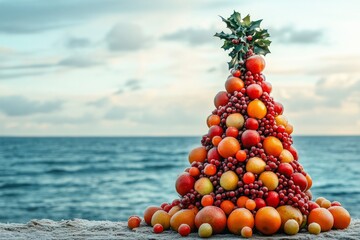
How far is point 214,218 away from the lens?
5711 millimetres

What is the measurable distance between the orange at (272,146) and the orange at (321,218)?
680 millimetres

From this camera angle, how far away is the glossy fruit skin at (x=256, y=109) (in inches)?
236

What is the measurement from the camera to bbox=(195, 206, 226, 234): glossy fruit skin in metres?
5.71

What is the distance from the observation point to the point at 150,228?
638 centimetres

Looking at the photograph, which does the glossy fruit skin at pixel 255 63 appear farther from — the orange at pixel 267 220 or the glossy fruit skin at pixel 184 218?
the glossy fruit skin at pixel 184 218

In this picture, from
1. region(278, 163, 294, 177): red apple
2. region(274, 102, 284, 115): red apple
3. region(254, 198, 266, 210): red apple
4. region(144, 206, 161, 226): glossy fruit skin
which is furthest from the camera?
region(144, 206, 161, 226): glossy fruit skin

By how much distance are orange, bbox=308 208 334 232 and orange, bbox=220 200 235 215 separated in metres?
0.81

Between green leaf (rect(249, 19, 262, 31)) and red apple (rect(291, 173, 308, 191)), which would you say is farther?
green leaf (rect(249, 19, 262, 31))

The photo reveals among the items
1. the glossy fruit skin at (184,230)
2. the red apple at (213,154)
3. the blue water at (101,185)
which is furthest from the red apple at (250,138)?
the blue water at (101,185)

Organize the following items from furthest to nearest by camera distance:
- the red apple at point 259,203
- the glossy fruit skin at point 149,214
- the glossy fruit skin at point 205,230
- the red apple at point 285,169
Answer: the glossy fruit skin at point 149,214, the red apple at point 285,169, the red apple at point 259,203, the glossy fruit skin at point 205,230

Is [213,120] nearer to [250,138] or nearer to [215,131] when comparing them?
[215,131]

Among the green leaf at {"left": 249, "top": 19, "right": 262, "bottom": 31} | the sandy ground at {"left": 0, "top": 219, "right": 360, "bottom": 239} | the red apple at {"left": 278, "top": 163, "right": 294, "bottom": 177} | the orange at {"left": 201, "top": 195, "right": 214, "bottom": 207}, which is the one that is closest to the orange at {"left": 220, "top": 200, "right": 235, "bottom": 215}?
the orange at {"left": 201, "top": 195, "right": 214, "bottom": 207}

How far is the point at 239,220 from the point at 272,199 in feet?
1.28

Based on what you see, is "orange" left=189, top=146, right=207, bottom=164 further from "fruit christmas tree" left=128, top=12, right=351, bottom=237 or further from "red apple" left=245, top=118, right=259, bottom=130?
"red apple" left=245, top=118, right=259, bottom=130
